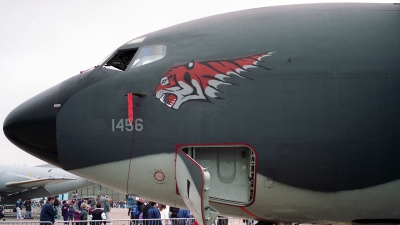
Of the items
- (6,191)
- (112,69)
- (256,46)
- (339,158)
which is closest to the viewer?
(339,158)

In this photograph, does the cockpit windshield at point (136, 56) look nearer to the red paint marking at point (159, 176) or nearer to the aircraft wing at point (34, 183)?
the red paint marking at point (159, 176)

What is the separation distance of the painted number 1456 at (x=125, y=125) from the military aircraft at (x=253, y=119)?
0.02m

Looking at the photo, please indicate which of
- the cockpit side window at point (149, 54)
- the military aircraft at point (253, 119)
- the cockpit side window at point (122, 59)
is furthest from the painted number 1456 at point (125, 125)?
the cockpit side window at point (122, 59)

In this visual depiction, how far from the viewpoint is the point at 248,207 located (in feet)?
24.7

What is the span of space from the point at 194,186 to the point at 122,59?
9.30 feet

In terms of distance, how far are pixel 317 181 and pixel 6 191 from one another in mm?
35808

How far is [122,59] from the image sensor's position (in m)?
8.53

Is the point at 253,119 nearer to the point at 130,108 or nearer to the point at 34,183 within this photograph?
the point at 130,108

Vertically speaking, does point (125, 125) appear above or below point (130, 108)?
below

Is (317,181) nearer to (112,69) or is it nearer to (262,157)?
(262,157)

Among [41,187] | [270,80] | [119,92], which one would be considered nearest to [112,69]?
[119,92]

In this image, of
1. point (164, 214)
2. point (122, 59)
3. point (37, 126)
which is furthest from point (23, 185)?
point (122, 59)

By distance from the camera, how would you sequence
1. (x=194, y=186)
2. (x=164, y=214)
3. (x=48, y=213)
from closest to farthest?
(x=194, y=186), (x=48, y=213), (x=164, y=214)

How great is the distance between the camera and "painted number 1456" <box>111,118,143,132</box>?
7688 mm
